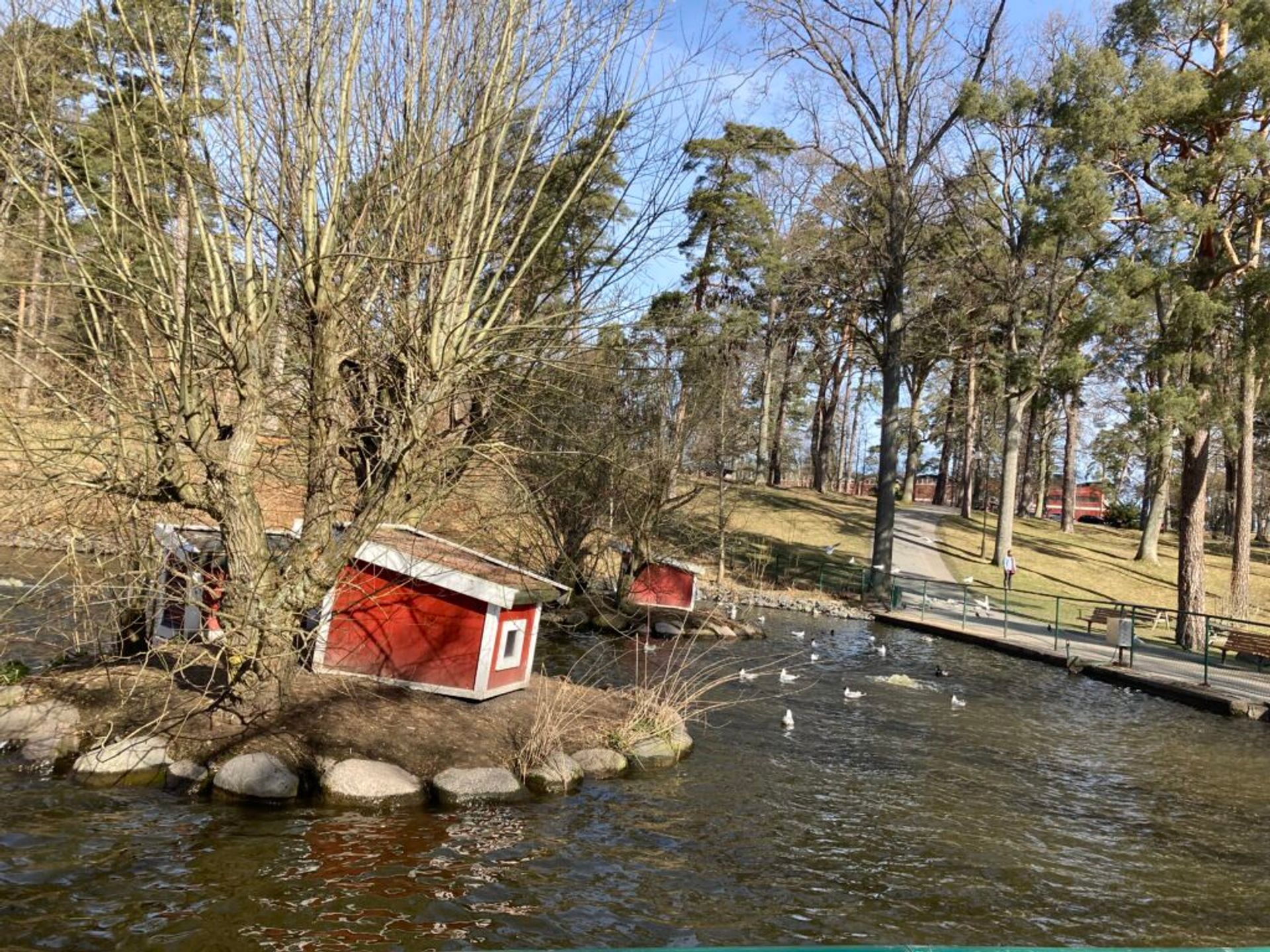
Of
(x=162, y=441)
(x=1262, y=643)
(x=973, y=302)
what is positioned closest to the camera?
(x=162, y=441)

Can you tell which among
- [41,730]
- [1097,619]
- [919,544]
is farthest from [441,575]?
Result: [919,544]

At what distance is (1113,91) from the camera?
2155cm

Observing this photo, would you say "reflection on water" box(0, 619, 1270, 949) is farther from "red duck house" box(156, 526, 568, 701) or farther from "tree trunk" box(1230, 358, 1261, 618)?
"tree trunk" box(1230, 358, 1261, 618)

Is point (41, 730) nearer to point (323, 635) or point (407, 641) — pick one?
point (323, 635)

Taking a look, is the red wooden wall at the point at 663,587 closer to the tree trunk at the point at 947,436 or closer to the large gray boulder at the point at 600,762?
the large gray boulder at the point at 600,762

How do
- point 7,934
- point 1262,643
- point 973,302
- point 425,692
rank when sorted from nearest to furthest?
1. point 7,934
2. point 425,692
3. point 1262,643
4. point 973,302

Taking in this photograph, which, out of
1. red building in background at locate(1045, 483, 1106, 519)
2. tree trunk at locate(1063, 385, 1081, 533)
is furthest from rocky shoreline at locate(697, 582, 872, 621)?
red building in background at locate(1045, 483, 1106, 519)

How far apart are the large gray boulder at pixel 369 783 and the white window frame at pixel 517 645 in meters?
2.20

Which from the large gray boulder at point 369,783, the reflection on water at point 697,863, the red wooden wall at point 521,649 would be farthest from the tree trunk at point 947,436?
the large gray boulder at point 369,783

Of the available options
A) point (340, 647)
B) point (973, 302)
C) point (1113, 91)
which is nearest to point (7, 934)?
point (340, 647)

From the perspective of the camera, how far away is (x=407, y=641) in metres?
9.78

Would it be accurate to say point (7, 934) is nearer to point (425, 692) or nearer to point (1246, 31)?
point (425, 692)

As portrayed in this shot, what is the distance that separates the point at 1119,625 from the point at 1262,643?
2.77 m

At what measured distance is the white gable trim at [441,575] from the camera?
369 inches
